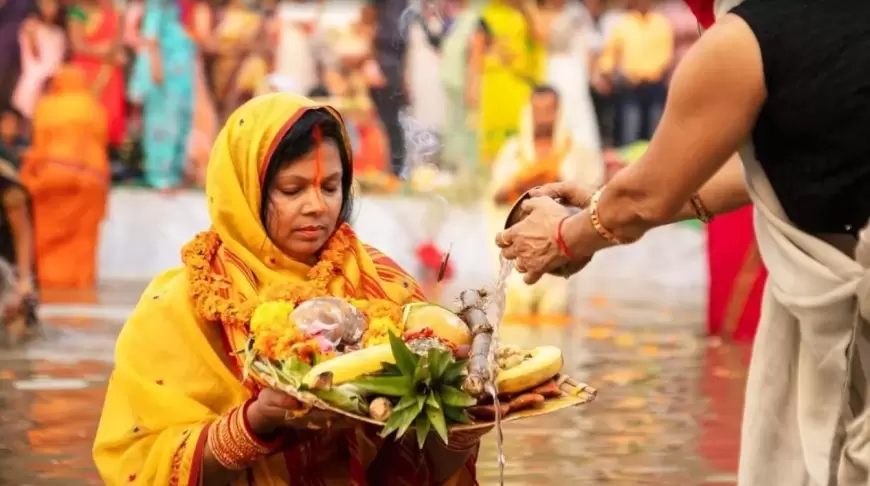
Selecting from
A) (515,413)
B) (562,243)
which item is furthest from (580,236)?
(515,413)

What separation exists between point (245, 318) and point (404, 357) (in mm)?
415

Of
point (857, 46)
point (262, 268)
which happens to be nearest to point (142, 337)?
point (262, 268)

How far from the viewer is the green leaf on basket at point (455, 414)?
8.78 ft

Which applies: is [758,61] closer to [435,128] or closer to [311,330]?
[311,330]

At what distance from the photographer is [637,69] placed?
15.3 m

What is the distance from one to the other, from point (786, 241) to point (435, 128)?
13195mm

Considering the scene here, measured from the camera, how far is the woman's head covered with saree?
2.98m

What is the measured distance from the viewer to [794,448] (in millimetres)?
2707

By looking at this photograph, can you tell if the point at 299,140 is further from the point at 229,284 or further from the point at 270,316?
the point at 270,316

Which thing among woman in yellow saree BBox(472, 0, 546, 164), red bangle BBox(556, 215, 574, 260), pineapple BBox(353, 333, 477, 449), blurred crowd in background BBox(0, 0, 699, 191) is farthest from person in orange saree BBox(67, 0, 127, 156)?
pineapple BBox(353, 333, 477, 449)

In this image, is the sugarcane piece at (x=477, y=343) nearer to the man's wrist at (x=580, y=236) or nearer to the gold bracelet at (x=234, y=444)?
the man's wrist at (x=580, y=236)

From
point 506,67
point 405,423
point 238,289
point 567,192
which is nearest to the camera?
point 405,423

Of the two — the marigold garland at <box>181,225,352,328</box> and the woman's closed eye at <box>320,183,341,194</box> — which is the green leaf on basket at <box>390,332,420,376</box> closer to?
the marigold garland at <box>181,225,352,328</box>

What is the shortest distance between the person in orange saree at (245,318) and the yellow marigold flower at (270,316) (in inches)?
3.7
